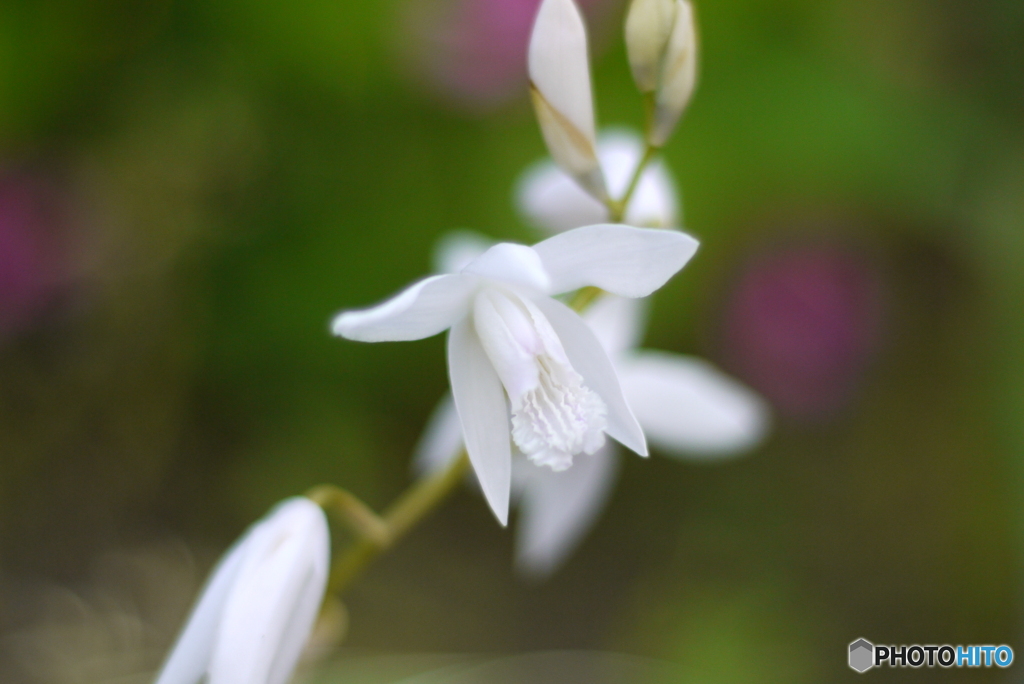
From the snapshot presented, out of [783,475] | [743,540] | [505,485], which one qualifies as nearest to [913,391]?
[783,475]

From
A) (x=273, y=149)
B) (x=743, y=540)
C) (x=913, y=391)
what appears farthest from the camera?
(x=913, y=391)

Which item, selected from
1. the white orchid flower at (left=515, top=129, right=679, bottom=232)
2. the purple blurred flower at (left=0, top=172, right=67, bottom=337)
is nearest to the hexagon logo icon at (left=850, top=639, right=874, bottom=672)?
the white orchid flower at (left=515, top=129, right=679, bottom=232)

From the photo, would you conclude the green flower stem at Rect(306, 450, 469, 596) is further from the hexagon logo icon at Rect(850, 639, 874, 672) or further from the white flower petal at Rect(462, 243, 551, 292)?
the hexagon logo icon at Rect(850, 639, 874, 672)

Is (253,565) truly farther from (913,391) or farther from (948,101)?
(913,391)

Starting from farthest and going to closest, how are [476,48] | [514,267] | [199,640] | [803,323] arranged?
[803,323]
[476,48]
[199,640]
[514,267]

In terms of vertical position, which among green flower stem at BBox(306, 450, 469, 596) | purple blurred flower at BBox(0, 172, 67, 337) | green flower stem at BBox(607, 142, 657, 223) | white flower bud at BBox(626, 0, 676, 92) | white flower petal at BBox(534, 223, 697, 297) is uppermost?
purple blurred flower at BBox(0, 172, 67, 337)

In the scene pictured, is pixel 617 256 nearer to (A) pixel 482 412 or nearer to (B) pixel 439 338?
(A) pixel 482 412

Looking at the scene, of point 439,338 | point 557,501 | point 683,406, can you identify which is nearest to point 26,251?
point 439,338

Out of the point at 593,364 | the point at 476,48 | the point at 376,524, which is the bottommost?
the point at 376,524
